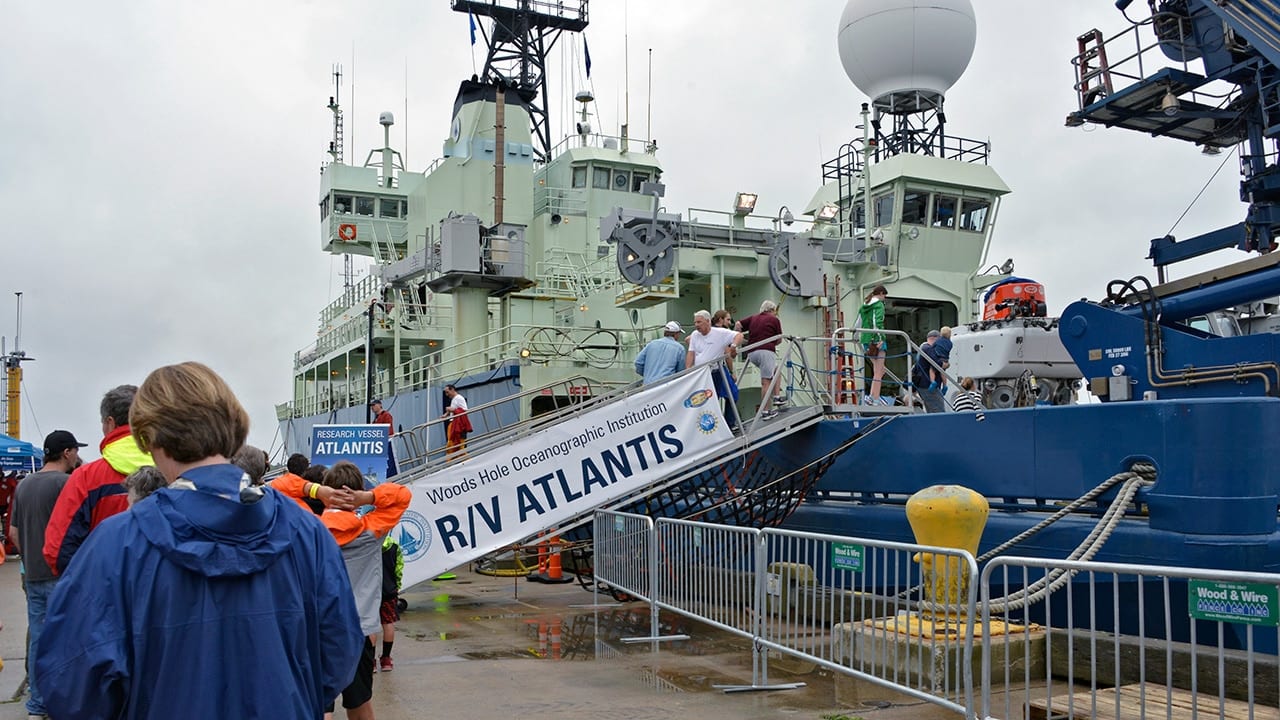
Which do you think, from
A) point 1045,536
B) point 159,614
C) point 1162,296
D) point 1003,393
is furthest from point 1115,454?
point 159,614

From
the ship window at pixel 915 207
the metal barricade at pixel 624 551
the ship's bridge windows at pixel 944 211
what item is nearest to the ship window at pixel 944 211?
the ship's bridge windows at pixel 944 211

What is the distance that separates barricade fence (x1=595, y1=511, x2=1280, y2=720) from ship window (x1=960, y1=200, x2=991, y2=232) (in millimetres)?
17154

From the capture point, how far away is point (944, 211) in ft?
79.4

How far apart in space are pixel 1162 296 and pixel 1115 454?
7.27 feet

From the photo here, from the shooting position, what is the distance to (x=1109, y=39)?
1734cm

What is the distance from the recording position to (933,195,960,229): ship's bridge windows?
24.0m

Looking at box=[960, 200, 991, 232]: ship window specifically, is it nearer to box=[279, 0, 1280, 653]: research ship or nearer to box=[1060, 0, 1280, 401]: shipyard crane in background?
box=[279, 0, 1280, 653]: research ship

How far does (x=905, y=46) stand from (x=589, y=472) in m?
19.5

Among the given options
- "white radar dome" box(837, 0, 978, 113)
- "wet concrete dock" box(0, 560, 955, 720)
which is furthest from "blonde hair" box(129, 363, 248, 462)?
"white radar dome" box(837, 0, 978, 113)

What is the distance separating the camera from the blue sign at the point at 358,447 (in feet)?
37.8

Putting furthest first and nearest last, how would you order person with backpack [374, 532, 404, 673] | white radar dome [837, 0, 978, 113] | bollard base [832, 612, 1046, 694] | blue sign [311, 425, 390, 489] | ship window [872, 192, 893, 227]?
white radar dome [837, 0, 978, 113] → ship window [872, 192, 893, 227] → blue sign [311, 425, 390, 489] → person with backpack [374, 532, 404, 673] → bollard base [832, 612, 1046, 694]

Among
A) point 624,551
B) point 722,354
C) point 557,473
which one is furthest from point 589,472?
point 722,354

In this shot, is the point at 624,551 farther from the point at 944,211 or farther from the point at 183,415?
the point at 944,211

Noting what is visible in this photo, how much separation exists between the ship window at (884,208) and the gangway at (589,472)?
1318 cm
